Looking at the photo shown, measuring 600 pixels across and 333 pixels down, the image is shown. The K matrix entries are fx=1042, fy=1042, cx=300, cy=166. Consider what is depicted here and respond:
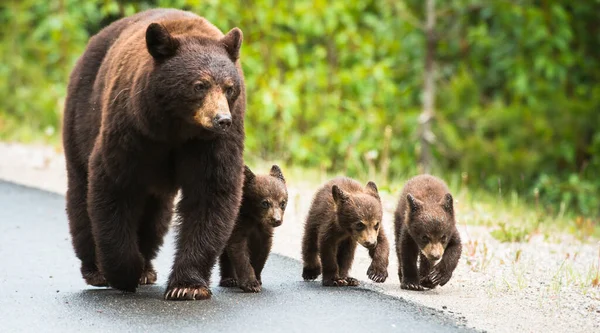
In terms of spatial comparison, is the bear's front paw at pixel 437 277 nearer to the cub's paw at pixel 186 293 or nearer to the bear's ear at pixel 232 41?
the cub's paw at pixel 186 293

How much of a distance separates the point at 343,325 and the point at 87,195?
2.25 metres

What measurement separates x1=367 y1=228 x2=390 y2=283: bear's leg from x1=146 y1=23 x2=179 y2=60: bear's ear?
2238mm

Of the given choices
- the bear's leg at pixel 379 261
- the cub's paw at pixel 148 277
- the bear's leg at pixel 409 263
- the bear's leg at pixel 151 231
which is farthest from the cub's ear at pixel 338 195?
the cub's paw at pixel 148 277

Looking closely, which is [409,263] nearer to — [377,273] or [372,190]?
[377,273]

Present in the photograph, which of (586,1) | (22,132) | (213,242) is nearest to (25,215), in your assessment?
(213,242)

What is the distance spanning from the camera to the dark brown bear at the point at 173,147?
6.55 metres

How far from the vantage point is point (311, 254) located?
26.6 ft

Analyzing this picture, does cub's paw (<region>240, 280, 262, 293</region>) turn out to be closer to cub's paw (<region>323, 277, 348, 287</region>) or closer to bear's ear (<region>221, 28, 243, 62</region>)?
cub's paw (<region>323, 277, 348, 287</region>)

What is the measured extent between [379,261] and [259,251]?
89 cm

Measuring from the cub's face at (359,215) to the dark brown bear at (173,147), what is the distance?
985 mm

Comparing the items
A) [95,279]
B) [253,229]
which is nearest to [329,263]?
[253,229]

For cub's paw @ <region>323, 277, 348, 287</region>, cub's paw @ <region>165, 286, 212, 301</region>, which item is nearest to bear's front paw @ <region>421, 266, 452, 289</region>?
cub's paw @ <region>323, 277, 348, 287</region>

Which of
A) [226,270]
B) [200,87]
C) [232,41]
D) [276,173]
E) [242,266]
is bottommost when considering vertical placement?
[226,270]

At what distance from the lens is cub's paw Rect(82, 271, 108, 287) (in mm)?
7632
